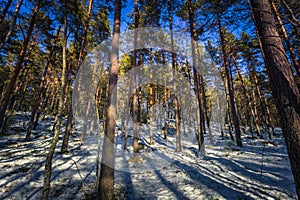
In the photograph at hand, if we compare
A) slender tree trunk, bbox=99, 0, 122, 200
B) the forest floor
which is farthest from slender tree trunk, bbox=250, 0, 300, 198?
slender tree trunk, bbox=99, 0, 122, 200

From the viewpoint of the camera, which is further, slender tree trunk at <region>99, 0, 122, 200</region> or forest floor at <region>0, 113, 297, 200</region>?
forest floor at <region>0, 113, 297, 200</region>

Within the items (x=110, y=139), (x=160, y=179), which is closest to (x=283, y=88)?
(x=110, y=139)

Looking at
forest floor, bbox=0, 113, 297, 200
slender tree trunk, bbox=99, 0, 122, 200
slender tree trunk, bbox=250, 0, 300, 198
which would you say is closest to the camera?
slender tree trunk, bbox=250, 0, 300, 198

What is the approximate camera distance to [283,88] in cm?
283

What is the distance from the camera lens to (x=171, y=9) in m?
11.6

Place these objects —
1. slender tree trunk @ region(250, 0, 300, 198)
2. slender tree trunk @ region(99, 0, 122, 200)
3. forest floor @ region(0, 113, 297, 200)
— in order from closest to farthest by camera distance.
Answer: slender tree trunk @ region(250, 0, 300, 198), slender tree trunk @ region(99, 0, 122, 200), forest floor @ region(0, 113, 297, 200)

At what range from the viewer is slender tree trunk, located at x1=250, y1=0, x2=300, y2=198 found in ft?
8.56

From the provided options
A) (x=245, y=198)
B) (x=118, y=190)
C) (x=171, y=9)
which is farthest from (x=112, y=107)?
(x=171, y=9)

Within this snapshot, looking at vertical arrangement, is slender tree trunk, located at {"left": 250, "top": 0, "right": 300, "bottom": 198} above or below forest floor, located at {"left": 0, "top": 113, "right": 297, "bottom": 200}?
above

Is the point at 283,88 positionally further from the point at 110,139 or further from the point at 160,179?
the point at 160,179

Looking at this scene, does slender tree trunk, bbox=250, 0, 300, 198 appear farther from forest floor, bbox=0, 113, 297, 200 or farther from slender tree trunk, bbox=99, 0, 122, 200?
slender tree trunk, bbox=99, 0, 122, 200

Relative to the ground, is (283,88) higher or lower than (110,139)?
higher

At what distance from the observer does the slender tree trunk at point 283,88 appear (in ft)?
8.56

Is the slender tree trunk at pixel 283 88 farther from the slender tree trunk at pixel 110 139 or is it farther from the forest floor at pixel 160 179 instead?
the slender tree trunk at pixel 110 139
